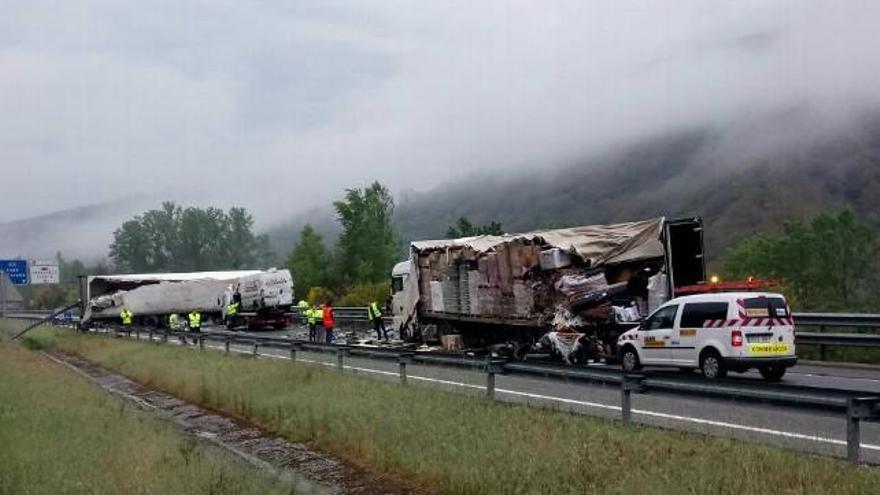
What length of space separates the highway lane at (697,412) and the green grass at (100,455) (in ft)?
16.1

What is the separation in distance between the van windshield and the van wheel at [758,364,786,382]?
964 mm

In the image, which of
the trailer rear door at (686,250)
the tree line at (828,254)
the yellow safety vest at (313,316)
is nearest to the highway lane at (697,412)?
the trailer rear door at (686,250)

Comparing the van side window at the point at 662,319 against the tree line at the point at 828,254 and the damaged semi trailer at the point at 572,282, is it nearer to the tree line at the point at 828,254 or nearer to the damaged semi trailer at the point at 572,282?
the damaged semi trailer at the point at 572,282

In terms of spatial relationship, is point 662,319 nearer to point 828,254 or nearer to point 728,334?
point 728,334

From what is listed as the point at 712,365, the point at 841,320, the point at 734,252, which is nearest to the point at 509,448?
the point at 712,365

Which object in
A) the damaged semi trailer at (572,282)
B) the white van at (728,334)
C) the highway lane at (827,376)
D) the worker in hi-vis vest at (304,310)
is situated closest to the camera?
the highway lane at (827,376)

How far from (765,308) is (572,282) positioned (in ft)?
18.2

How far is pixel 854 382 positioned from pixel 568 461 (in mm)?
10387

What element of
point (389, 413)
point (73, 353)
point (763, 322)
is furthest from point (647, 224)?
point (73, 353)

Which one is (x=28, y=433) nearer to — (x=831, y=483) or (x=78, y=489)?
(x=78, y=489)

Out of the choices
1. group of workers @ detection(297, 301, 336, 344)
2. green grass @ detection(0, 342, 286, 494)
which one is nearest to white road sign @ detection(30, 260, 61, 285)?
group of workers @ detection(297, 301, 336, 344)

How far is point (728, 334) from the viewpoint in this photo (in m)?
17.6

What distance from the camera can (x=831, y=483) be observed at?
7430mm

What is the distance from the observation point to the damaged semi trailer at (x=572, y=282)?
71.6ft
